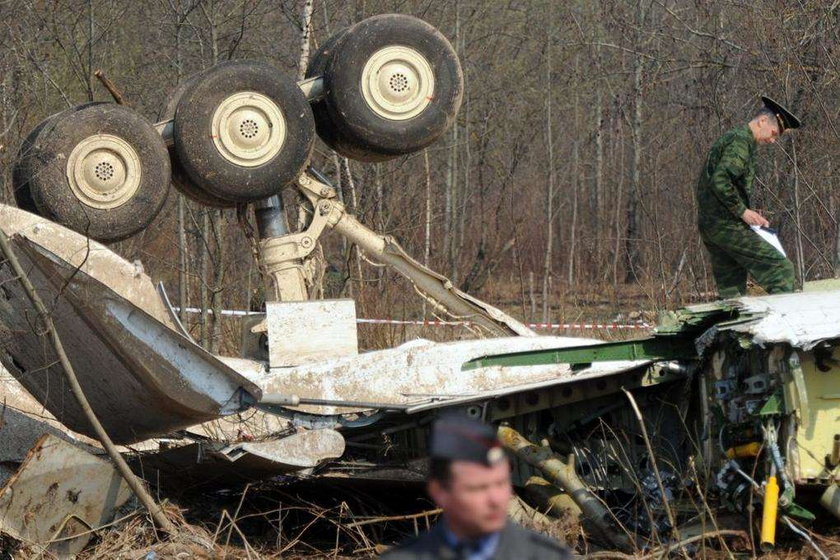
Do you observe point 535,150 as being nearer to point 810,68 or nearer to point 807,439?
point 810,68

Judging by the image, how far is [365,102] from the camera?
7.91 meters

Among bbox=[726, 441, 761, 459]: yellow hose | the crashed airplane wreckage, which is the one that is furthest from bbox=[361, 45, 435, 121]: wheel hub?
bbox=[726, 441, 761, 459]: yellow hose

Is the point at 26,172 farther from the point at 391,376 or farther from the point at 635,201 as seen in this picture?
the point at 635,201

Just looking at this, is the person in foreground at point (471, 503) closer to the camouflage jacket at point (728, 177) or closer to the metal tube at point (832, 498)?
the metal tube at point (832, 498)

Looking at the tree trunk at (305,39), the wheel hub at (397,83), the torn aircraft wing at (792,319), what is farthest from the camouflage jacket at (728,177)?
the tree trunk at (305,39)

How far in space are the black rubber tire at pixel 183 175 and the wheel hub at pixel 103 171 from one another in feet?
1.32

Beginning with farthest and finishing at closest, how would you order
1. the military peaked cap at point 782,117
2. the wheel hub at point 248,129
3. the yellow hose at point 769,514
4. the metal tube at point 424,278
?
1. the metal tube at point 424,278
2. the wheel hub at point 248,129
3. the military peaked cap at point 782,117
4. the yellow hose at point 769,514

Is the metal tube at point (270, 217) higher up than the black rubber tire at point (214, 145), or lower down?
lower down

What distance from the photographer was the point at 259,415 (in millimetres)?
7703

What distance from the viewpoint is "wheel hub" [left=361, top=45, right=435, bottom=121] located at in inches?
311

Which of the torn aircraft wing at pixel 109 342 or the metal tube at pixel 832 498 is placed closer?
the metal tube at pixel 832 498

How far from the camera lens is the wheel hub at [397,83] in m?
7.89

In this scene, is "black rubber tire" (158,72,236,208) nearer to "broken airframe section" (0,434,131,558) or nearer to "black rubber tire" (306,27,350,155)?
"black rubber tire" (306,27,350,155)

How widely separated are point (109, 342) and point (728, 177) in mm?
3969
